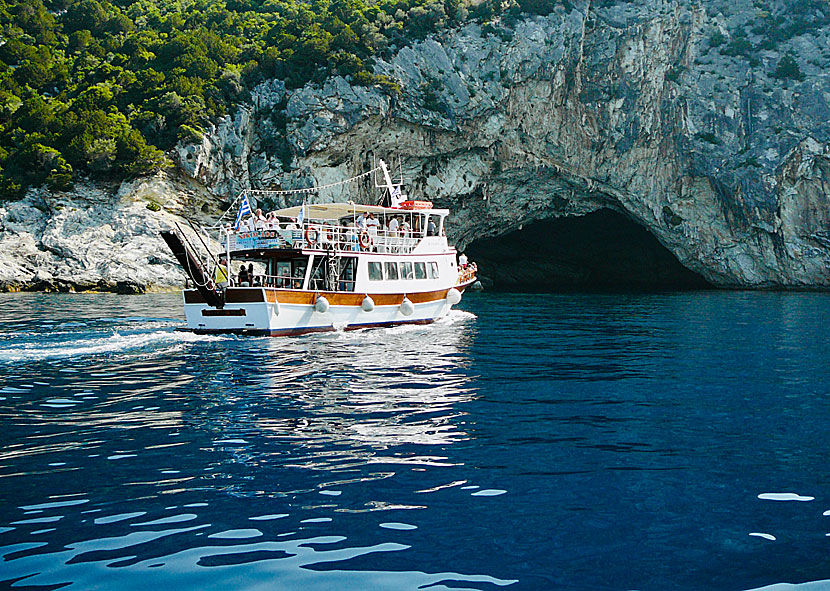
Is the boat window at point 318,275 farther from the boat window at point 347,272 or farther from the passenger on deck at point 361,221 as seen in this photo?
the passenger on deck at point 361,221

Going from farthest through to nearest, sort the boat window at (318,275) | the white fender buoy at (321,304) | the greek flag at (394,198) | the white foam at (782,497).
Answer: the greek flag at (394,198) < the boat window at (318,275) < the white fender buoy at (321,304) < the white foam at (782,497)

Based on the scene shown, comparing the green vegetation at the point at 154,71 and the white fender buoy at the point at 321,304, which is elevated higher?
the green vegetation at the point at 154,71

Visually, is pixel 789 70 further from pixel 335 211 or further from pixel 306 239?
pixel 306 239

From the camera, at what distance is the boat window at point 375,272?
998 inches

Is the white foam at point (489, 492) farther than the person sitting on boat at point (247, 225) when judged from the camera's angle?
No

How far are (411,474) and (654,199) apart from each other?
5295cm

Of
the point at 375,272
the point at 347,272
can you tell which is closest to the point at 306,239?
the point at 347,272

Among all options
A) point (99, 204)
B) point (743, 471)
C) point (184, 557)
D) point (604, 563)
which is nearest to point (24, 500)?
point (184, 557)

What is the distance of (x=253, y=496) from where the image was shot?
6.96 metres

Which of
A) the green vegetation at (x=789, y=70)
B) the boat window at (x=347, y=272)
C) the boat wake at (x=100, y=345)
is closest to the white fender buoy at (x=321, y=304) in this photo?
the boat window at (x=347, y=272)

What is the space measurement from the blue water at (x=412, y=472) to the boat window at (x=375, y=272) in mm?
8620

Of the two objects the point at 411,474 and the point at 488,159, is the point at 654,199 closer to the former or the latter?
the point at 488,159

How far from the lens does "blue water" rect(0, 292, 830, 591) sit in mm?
5402

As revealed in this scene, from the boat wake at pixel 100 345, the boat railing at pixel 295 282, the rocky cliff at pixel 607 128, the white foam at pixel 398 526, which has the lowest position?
the white foam at pixel 398 526
